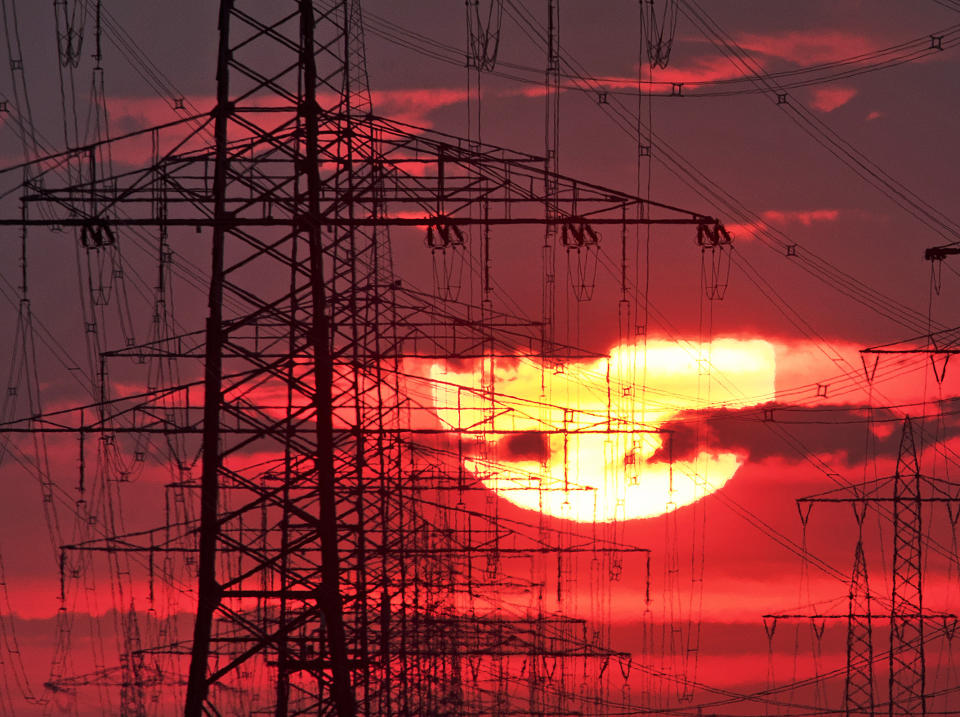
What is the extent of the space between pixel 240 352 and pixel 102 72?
14.0m

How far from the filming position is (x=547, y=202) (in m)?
39.6

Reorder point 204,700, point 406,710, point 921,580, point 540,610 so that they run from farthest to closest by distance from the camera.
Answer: point 540,610 < point 921,580 < point 406,710 < point 204,700

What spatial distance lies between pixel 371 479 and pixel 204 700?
17.5 metres

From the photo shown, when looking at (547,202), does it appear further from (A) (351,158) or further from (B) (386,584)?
(B) (386,584)

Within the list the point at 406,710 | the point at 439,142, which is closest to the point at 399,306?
the point at 406,710

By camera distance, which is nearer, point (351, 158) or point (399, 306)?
point (351, 158)

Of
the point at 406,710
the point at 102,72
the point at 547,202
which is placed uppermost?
the point at 102,72

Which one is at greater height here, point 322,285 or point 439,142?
point 439,142

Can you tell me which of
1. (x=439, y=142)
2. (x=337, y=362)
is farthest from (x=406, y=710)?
(x=439, y=142)

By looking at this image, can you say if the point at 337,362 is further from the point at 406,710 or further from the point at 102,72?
the point at 406,710

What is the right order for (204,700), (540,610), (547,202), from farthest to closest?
1. (540,610)
2. (547,202)
3. (204,700)

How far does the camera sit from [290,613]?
5522 centimetres

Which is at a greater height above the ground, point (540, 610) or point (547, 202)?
point (547, 202)

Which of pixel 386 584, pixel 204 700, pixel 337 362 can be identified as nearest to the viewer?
pixel 204 700
